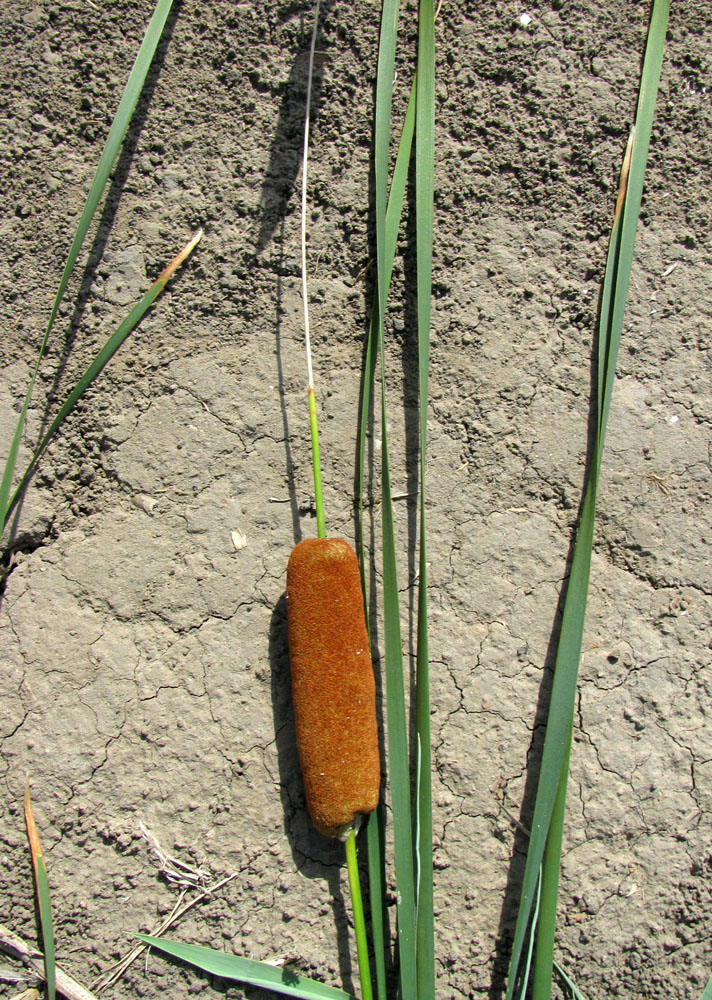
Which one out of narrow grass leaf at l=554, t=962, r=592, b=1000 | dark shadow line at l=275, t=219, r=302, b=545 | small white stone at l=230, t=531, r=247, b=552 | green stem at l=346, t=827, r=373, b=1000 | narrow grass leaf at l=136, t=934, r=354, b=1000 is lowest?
narrow grass leaf at l=554, t=962, r=592, b=1000

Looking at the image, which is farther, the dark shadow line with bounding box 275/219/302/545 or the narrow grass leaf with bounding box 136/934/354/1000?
the dark shadow line with bounding box 275/219/302/545

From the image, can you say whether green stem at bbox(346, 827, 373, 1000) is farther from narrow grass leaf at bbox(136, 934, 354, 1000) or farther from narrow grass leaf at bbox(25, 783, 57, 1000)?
narrow grass leaf at bbox(25, 783, 57, 1000)

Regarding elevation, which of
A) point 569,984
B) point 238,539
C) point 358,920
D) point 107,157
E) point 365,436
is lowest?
point 569,984

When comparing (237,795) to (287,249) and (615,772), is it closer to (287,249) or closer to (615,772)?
(615,772)

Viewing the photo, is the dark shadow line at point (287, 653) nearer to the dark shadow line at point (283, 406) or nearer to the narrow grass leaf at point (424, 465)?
the dark shadow line at point (283, 406)

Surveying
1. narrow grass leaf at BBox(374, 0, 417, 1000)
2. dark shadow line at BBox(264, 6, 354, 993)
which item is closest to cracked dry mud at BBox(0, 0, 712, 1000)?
dark shadow line at BBox(264, 6, 354, 993)

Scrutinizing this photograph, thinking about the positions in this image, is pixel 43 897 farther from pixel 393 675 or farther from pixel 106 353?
pixel 106 353

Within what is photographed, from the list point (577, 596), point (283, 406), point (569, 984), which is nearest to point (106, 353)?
point (283, 406)
